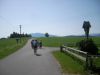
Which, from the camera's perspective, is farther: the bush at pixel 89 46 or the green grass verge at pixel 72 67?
the bush at pixel 89 46

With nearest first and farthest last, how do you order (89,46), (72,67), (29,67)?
1. (72,67)
2. (29,67)
3. (89,46)

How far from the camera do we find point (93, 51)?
883 inches

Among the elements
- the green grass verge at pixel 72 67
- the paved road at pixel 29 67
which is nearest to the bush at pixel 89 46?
the paved road at pixel 29 67

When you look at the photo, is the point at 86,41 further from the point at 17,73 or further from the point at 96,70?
the point at 17,73

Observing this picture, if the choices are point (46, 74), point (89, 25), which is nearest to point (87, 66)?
point (46, 74)

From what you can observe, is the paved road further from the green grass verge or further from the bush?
the bush

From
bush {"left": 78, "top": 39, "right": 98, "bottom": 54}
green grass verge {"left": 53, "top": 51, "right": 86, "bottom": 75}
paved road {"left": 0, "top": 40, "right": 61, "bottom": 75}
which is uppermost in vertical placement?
bush {"left": 78, "top": 39, "right": 98, "bottom": 54}

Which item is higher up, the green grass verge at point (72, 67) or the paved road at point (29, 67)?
the green grass verge at point (72, 67)

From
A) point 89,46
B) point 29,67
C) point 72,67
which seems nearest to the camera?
point 72,67

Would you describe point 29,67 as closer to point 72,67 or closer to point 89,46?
point 72,67

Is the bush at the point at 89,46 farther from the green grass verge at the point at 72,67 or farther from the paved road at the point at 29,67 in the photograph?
the green grass verge at the point at 72,67

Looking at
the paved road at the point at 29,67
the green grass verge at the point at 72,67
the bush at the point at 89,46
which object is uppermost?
the bush at the point at 89,46

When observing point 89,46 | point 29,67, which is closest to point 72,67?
point 29,67

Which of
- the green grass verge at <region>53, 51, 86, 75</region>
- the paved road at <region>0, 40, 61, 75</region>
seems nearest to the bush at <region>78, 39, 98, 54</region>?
the paved road at <region>0, 40, 61, 75</region>
